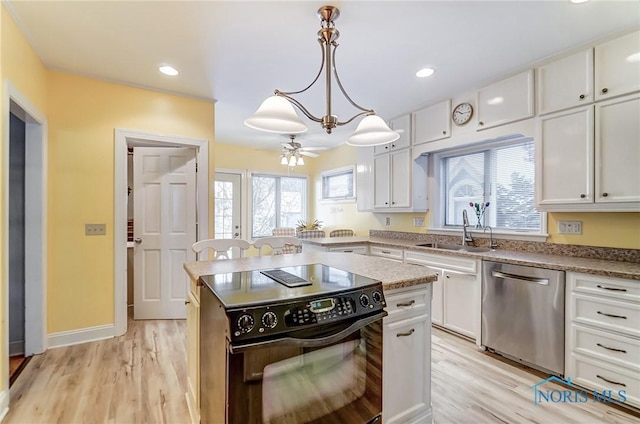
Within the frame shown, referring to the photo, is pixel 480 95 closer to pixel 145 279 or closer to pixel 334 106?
pixel 334 106

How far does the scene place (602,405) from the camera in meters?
1.92

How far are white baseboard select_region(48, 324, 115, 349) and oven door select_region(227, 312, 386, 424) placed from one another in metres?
2.53

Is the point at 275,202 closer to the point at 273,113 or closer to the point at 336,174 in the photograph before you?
the point at 336,174

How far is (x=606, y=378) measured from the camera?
1931mm

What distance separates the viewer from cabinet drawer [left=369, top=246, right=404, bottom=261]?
347 cm

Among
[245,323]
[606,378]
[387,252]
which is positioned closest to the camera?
[245,323]

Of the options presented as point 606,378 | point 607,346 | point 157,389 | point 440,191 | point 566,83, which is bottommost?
point 157,389

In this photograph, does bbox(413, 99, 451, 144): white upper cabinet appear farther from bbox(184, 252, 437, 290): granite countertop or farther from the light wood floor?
the light wood floor

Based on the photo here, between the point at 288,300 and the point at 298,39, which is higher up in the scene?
the point at 298,39

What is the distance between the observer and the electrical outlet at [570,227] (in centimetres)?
249

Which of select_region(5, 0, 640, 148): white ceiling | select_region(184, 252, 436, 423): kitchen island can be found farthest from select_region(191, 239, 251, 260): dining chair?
select_region(5, 0, 640, 148): white ceiling

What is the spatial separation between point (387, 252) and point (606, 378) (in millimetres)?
2080

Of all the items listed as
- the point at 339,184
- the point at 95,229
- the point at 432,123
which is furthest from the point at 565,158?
the point at 95,229

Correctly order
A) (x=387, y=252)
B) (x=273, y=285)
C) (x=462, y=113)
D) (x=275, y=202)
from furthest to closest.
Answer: (x=275, y=202)
(x=387, y=252)
(x=462, y=113)
(x=273, y=285)
